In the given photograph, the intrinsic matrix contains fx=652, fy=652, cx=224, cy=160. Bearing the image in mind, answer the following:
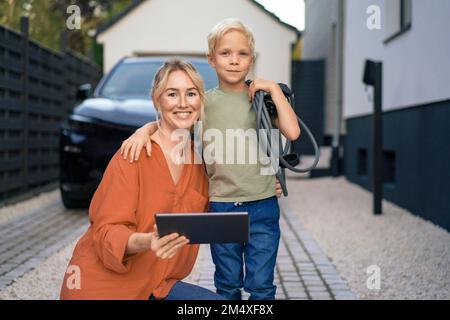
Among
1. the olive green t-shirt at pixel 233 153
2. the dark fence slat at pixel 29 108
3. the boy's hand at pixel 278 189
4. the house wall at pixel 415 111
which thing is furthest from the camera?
the dark fence slat at pixel 29 108

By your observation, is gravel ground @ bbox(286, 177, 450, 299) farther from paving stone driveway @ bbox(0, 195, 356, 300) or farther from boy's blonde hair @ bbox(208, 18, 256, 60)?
boy's blonde hair @ bbox(208, 18, 256, 60)

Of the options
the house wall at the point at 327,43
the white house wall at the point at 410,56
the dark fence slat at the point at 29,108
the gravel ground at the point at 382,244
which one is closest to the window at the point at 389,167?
the gravel ground at the point at 382,244

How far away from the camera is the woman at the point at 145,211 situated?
2195 mm

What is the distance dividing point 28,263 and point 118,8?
24477mm

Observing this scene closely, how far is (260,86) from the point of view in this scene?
108 inches

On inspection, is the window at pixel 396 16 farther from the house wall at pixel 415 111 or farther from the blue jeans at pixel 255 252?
the blue jeans at pixel 255 252

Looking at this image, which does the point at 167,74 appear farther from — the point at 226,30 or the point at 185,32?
the point at 185,32

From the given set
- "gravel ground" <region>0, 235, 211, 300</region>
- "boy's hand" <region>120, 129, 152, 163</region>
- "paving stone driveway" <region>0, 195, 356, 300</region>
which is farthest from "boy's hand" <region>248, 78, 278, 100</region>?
"gravel ground" <region>0, 235, 211, 300</region>

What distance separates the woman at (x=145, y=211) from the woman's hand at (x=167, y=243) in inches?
2.2

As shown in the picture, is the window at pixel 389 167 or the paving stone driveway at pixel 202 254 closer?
the paving stone driveway at pixel 202 254

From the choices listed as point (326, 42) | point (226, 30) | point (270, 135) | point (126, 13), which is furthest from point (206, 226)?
point (326, 42)

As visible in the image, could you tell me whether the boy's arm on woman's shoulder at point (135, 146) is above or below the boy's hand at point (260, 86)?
below

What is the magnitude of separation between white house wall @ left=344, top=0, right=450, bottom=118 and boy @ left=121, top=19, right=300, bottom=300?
14.0ft

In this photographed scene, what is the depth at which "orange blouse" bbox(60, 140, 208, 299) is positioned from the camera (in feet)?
7.22
